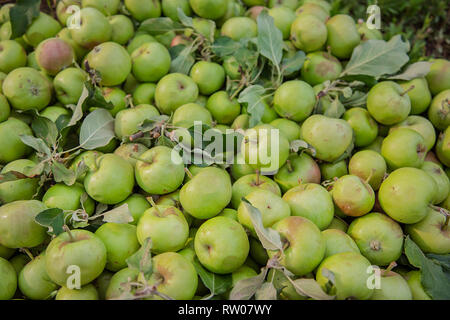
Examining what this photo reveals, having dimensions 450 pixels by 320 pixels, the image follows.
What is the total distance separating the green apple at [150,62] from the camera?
8.18ft

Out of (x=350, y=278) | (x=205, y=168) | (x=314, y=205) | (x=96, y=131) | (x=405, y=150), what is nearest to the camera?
(x=350, y=278)

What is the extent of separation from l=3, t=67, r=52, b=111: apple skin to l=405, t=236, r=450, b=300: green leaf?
99.0 inches

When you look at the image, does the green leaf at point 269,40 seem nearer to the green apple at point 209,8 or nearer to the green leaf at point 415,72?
the green apple at point 209,8

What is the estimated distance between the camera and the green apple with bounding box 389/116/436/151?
231 cm

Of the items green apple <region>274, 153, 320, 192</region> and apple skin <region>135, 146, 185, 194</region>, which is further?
green apple <region>274, 153, 320, 192</region>

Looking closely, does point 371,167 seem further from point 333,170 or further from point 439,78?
point 439,78

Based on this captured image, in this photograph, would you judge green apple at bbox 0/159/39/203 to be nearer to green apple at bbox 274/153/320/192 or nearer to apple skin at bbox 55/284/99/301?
apple skin at bbox 55/284/99/301

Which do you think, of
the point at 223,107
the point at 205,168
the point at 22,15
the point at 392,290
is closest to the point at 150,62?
the point at 223,107

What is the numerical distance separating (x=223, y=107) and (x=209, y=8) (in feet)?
3.30

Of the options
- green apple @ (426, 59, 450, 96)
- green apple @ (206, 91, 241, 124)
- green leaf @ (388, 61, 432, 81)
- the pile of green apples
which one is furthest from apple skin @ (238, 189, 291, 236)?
green apple @ (426, 59, 450, 96)

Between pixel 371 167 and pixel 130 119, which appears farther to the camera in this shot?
pixel 130 119

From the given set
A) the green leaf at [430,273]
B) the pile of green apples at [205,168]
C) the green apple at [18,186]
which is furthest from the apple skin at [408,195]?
the green apple at [18,186]

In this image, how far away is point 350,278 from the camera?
147cm

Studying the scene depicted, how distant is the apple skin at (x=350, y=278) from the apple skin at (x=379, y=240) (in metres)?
0.34
